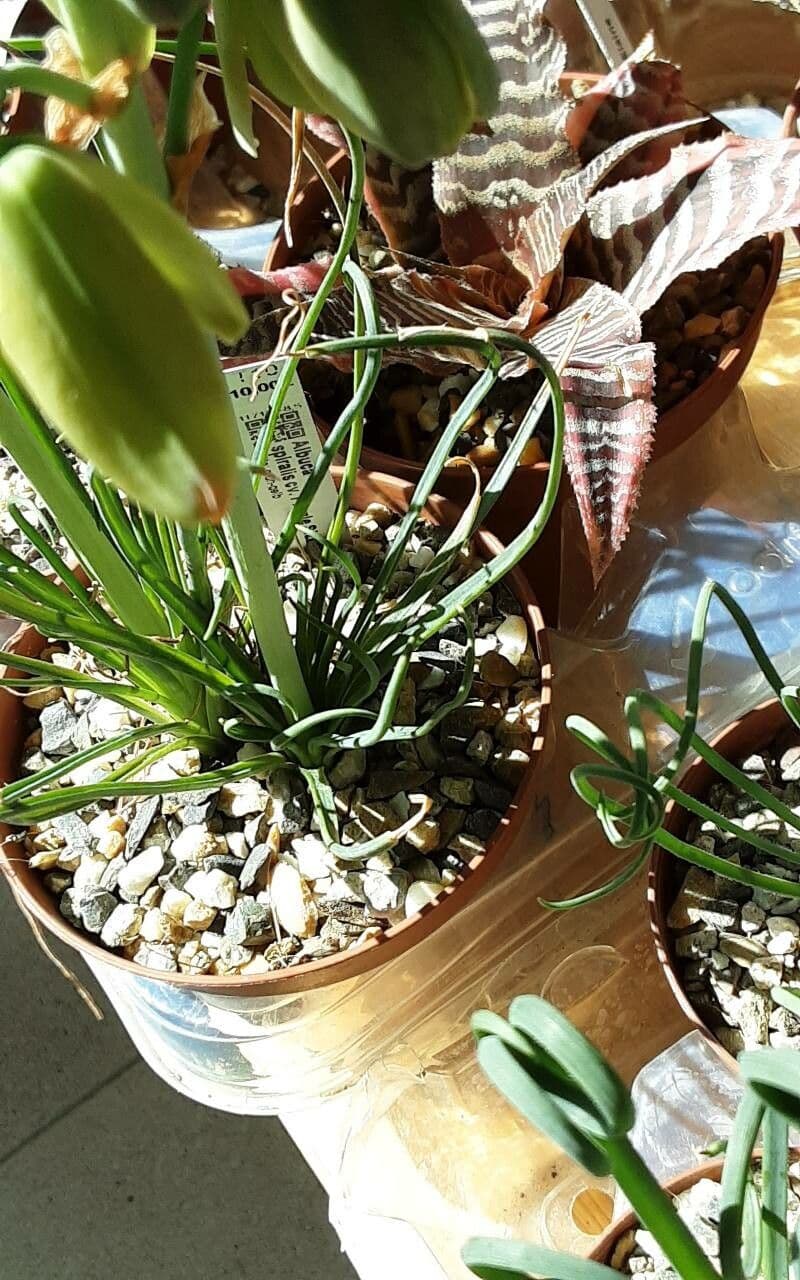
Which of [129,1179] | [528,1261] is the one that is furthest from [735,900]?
[129,1179]

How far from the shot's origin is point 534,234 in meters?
0.62

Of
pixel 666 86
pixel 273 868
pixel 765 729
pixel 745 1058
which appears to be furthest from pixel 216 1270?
pixel 666 86

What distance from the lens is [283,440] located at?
1.84 ft

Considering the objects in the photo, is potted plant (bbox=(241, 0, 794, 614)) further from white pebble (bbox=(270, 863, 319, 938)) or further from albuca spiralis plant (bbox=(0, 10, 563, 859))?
white pebble (bbox=(270, 863, 319, 938))

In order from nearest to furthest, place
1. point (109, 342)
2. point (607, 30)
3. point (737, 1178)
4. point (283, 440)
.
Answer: point (109, 342), point (737, 1178), point (283, 440), point (607, 30)

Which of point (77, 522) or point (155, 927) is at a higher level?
point (77, 522)

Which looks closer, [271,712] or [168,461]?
[168,461]

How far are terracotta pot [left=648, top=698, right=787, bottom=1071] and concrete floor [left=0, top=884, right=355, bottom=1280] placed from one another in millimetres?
450

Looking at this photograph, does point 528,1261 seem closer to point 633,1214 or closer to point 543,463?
point 633,1214

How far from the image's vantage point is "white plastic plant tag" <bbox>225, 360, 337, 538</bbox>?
557 millimetres

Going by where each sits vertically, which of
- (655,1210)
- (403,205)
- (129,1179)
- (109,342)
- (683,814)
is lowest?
(129,1179)

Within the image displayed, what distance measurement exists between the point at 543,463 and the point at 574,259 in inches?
6.1

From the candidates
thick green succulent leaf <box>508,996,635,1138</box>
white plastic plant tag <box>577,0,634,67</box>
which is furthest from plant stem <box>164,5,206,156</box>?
white plastic plant tag <box>577,0,634,67</box>

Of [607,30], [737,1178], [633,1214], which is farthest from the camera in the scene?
[607,30]
